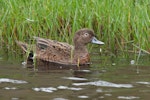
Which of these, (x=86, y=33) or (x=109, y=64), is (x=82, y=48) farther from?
(x=109, y=64)

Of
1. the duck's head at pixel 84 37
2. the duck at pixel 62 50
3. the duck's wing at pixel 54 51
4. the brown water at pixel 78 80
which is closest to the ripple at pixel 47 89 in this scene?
the brown water at pixel 78 80

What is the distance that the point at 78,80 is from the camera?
802 cm

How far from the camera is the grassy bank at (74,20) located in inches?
394

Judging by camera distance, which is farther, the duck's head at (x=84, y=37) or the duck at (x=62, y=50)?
the duck's head at (x=84, y=37)

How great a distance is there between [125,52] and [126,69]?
1.15 metres

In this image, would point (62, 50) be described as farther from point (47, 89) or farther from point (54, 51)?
point (47, 89)

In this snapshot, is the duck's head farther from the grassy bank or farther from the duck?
the grassy bank

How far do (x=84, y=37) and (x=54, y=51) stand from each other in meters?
0.54

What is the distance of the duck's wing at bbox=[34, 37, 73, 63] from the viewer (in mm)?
9742

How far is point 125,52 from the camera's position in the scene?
9859 millimetres

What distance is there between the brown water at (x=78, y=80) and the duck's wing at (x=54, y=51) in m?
0.31

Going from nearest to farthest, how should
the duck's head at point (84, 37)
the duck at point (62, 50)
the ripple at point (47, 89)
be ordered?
1. the ripple at point (47, 89)
2. the duck at point (62, 50)
3. the duck's head at point (84, 37)

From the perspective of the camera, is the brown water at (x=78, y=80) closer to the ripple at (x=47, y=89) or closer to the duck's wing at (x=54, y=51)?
the ripple at (x=47, y=89)

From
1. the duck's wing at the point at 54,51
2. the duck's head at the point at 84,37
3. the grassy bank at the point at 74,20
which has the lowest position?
the duck's wing at the point at 54,51
